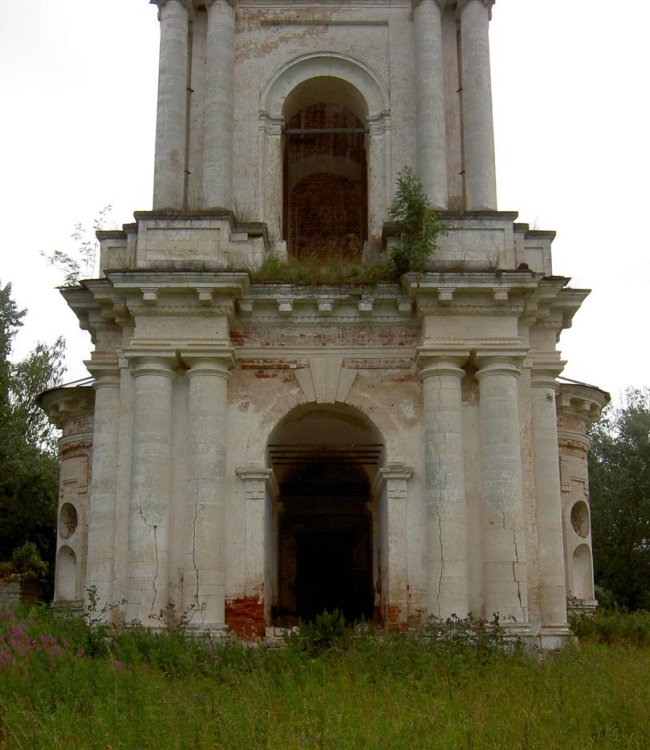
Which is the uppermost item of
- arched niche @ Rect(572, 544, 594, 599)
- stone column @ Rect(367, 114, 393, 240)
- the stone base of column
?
stone column @ Rect(367, 114, 393, 240)

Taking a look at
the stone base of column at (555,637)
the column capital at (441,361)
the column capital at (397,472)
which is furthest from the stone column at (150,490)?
the stone base of column at (555,637)

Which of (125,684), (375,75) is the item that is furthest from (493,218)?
(125,684)

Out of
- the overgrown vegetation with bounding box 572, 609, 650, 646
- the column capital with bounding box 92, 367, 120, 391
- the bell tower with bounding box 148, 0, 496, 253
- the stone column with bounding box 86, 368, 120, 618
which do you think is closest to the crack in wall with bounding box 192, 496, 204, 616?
the stone column with bounding box 86, 368, 120, 618

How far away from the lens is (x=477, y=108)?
46.0 ft

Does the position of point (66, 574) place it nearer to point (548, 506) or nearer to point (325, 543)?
point (325, 543)

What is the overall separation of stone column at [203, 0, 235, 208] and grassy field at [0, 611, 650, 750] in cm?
612

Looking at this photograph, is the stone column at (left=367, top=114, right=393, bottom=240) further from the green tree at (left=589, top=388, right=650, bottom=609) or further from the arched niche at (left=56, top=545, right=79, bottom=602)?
the green tree at (left=589, top=388, right=650, bottom=609)

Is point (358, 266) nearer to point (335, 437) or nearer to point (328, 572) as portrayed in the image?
point (335, 437)

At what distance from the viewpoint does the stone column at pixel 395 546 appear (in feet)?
39.7

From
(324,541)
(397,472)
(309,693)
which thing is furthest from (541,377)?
(324,541)

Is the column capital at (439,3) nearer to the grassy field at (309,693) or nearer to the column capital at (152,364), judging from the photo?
the column capital at (152,364)

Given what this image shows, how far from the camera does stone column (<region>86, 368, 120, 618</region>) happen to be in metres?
12.6

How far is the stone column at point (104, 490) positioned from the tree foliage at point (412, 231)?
162 inches

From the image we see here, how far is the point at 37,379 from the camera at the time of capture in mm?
33969
